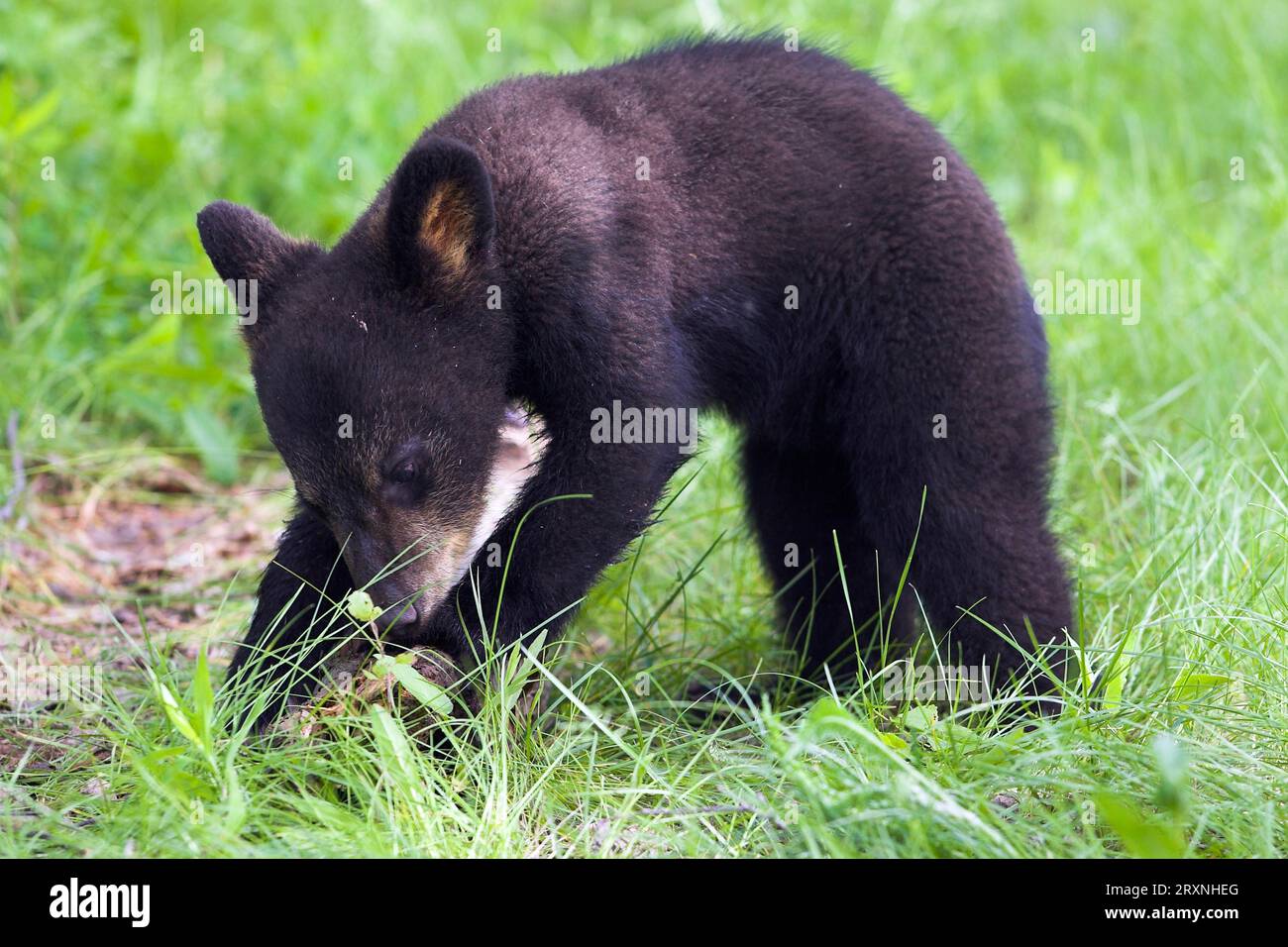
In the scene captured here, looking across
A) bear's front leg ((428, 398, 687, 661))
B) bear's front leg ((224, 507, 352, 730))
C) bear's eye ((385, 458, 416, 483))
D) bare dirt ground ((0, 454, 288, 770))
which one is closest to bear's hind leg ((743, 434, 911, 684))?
bear's front leg ((428, 398, 687, 661))

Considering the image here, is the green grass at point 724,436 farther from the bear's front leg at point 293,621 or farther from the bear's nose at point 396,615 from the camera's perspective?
the bear's nose at point 396,615

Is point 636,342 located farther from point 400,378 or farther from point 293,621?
point 293,621

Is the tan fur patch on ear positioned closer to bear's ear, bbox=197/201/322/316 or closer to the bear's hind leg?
bear's ear, bbox=197/201/322/316

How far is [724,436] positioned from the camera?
239 inches

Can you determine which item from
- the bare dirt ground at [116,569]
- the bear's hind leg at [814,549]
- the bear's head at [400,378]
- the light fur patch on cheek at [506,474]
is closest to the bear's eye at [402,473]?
the bear's head at [400,378]

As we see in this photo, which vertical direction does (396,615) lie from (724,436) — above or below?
below

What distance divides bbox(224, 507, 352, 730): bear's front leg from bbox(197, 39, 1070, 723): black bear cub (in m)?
0.01

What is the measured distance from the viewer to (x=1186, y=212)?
7926 mm

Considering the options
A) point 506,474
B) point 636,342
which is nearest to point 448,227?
point 636,342

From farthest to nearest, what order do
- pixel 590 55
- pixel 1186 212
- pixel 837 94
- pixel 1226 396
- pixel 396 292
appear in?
pixel 590 55 < pixel 1186 212 < pixel 1226 396 < pixel 837 94 < pixel 396 292

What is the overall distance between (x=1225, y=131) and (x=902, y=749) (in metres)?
6.48

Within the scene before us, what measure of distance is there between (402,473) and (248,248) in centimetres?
87

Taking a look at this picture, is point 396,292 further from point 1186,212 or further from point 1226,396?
point 1186,212

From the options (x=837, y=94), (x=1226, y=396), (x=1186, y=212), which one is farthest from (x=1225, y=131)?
(x=837, y=94)
